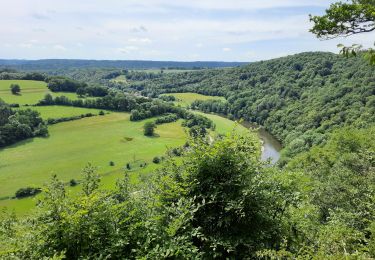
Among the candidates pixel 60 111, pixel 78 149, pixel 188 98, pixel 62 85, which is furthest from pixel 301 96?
pixel 62 85

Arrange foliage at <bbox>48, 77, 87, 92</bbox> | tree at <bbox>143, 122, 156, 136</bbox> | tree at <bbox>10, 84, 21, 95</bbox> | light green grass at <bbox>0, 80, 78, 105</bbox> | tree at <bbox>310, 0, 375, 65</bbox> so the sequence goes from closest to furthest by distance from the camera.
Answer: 1. tree at <bbox>310, 0, 375, 65</bbox>
2. tree at <bbox>143, 122, 156, 136</bbox>
3. light green grass at <bbox>0, 80, 78, 105</bbox>
4. tree at <bbox>10, 84, 21, 95</bbox>
5. foliage at <bbox>48, 77, 87, 92</bbox>

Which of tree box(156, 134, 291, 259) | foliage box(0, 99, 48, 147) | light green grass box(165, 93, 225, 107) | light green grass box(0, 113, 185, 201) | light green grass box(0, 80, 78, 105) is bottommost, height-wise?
light green grass box(0, 113, 185, 201)

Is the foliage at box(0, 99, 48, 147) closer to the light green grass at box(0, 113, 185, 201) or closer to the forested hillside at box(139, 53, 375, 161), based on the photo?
the light green grass at box(0, 113, 185, 201)

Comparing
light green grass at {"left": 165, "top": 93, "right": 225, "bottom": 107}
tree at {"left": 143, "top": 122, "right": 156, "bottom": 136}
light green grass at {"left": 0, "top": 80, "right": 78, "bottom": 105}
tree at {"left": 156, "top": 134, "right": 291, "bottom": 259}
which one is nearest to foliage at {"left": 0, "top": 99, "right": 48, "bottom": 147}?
light green grass at {"left": 0, "top": 80, "right": 78, "bottom": 105}

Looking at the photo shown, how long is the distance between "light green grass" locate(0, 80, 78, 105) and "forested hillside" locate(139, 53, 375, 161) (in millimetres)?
71422

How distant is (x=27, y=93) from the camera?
5379 inches

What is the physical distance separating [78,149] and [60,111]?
3170 cm

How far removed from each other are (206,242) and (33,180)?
7504cm

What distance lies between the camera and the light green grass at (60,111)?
4593 inches

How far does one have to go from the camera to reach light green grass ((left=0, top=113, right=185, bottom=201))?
7988 cm

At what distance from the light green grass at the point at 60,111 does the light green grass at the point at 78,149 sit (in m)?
5.46

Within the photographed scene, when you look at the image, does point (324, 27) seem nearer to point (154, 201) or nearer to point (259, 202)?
point (259, 202)

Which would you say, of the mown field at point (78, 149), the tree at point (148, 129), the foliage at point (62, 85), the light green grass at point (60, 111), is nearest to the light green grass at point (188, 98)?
the mown field at point (78, 149)

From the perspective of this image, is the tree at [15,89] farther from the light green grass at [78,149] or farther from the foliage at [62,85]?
the light green grass at [78,149]
